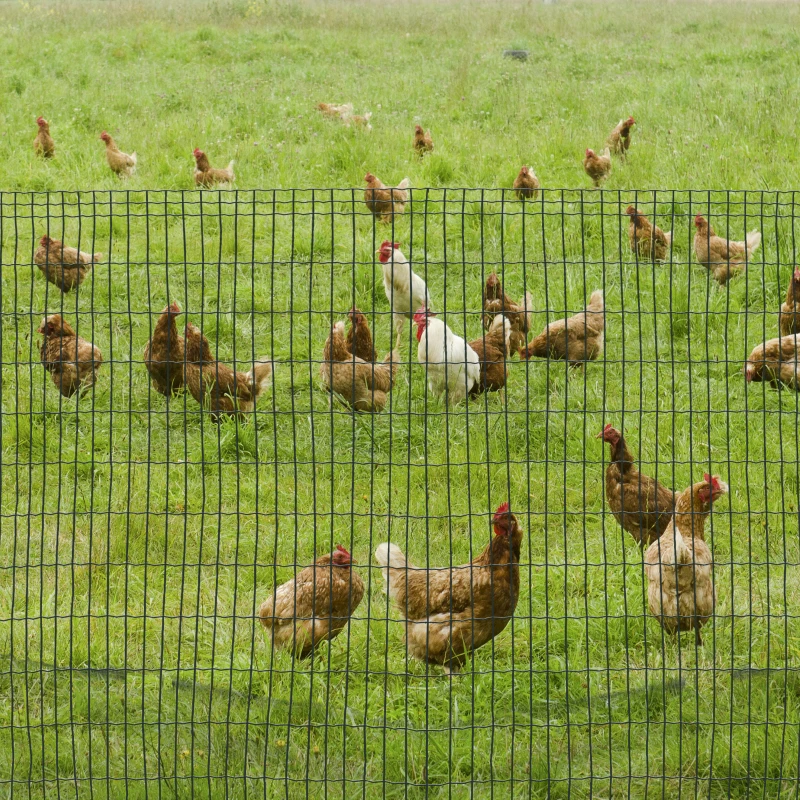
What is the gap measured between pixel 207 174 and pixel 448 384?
16.4 feet

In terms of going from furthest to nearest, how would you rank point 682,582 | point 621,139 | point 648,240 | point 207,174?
1. point 621,139
2. point 207,174
3. point 648,240
4. point 682,582

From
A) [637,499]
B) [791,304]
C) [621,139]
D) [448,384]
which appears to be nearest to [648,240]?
[791,304]

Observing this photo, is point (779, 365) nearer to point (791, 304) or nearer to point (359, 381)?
point (791, 304)

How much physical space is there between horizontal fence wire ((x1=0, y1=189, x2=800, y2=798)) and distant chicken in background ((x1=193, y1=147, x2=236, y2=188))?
2.11 meters

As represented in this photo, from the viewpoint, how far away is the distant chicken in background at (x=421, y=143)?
11.7 metres

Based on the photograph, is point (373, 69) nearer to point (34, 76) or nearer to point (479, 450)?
point (34, 76)

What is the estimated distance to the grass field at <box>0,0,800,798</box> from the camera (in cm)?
392

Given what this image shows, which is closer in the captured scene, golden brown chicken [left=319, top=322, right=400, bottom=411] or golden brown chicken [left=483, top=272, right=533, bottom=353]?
golden brown chicken [left=319, top=322, right=400, bottom=411]

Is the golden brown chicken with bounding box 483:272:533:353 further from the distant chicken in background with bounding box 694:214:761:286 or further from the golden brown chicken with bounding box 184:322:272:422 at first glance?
the golden brown chicken with bounding box 184:322:272:422

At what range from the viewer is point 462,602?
4543 mm

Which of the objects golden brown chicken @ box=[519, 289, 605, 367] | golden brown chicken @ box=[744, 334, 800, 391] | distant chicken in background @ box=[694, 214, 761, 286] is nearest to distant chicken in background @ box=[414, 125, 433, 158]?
distant chicken in background @ box=[694, 214, 761, 286]

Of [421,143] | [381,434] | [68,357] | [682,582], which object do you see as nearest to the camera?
[682,582]

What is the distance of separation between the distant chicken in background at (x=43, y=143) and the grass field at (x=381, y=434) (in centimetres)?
18

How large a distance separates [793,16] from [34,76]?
547 inches
